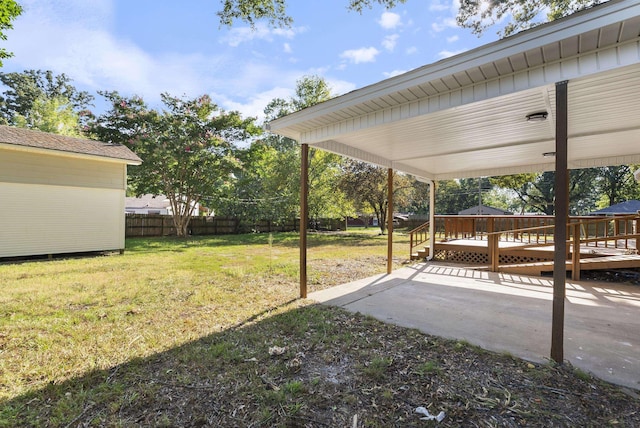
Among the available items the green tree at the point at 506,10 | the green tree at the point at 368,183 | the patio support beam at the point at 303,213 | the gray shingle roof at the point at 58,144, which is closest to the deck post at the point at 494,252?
the patio support beam at the point at 303,213

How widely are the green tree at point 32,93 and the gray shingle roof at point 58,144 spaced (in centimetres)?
2033

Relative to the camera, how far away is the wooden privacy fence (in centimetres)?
1548

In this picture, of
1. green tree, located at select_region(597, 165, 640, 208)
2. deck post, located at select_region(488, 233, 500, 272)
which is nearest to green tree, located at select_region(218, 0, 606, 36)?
deck post, located at select_region(488, 233, 500, 272)

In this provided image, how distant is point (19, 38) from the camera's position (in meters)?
8.43

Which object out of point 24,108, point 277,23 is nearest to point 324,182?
point 277,23

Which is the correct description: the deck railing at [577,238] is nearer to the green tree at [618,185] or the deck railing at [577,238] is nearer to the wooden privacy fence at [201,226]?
the wooden privacy fence at [201,226]

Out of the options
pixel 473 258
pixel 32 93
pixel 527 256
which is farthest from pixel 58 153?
pixel 32 93

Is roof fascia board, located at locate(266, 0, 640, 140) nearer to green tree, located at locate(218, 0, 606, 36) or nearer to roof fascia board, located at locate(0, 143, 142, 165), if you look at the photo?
green tree, located at locate(218, 0, 606, 36)

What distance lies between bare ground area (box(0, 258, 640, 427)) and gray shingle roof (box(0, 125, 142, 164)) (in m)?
8.51

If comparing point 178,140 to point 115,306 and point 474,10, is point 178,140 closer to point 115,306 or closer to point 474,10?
point 115,306

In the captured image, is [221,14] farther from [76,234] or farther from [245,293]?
[76,234]

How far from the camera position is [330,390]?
2350 mm

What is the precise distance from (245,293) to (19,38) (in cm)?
1024

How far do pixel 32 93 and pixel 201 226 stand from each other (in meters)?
26.1
